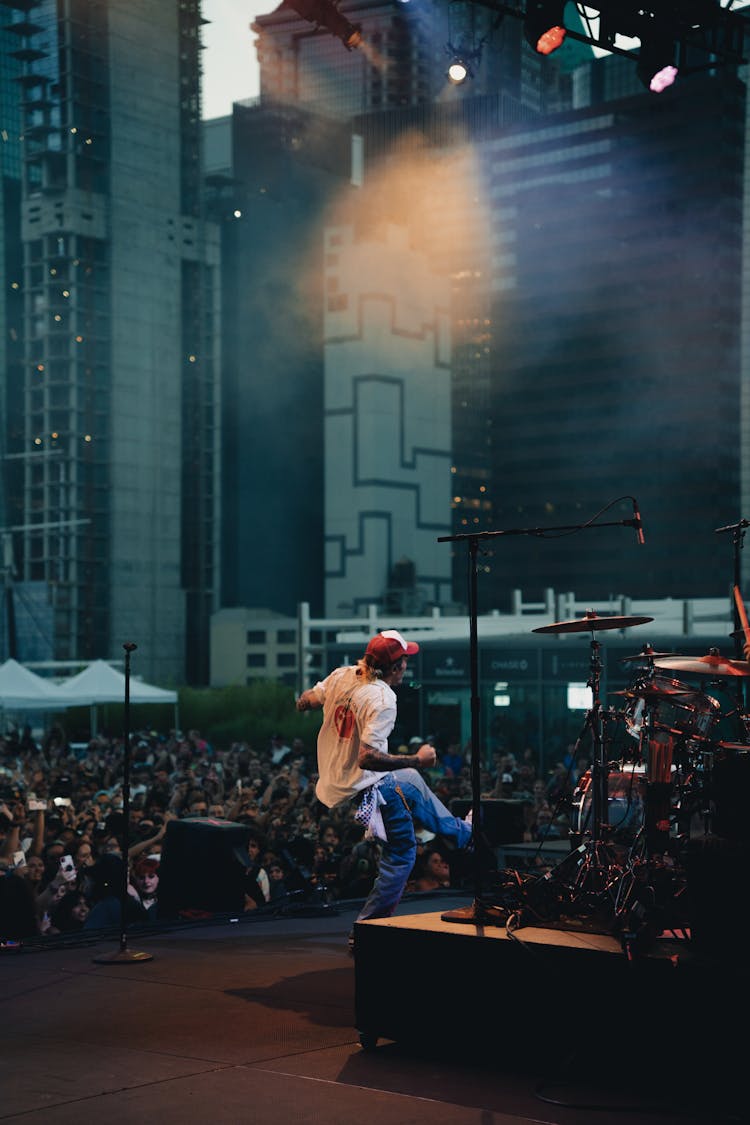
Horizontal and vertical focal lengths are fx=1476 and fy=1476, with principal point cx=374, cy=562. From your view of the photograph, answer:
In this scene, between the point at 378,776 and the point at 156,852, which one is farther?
the point at 156,852

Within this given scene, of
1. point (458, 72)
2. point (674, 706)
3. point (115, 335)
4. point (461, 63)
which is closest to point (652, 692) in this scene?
point (674, 706)

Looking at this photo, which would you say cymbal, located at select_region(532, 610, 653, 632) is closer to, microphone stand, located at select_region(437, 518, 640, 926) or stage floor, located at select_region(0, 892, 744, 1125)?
microphone stand, located at select_region(437, 518, 640, 926)

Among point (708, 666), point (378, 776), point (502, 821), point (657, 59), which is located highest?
point (657, 59)

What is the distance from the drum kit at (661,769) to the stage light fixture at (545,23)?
5.98 metres

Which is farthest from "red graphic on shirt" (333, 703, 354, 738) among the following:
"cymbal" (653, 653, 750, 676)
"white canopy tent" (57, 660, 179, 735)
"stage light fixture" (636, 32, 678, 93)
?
"white canopy tent" (57, 660, 179, 735)

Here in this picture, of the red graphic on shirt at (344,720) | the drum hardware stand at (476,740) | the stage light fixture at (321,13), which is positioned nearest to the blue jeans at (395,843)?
the red graphic on shirt at (344,720)

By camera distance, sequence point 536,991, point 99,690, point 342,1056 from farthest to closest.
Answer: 1. point 99,690
2. point 342,1056
3. point 536,991

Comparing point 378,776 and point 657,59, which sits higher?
point 657,59

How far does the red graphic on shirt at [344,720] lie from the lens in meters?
7.62

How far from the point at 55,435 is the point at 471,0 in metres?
65.8

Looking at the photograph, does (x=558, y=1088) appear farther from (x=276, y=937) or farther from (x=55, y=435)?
(x=55, y=435)

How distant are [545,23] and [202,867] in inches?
276

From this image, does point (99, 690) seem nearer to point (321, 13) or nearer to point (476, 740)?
point (321, 13)

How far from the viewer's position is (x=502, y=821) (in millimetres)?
10656
